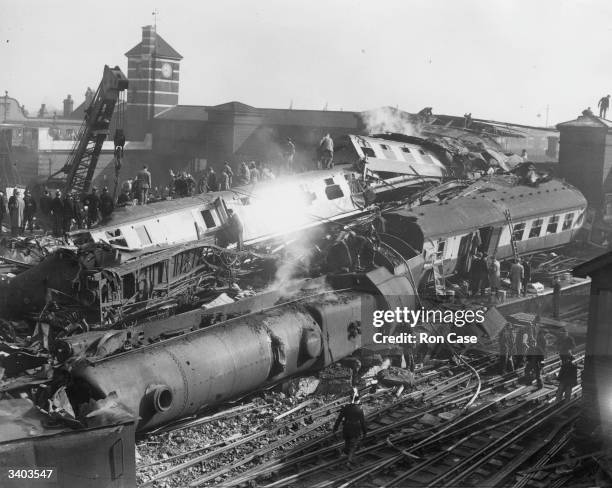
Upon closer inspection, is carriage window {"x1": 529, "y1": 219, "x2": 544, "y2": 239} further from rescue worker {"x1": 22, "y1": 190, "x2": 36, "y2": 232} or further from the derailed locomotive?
rescue worker {"x1": 22, "y1": 190, "x2": 36, "y2": 232}

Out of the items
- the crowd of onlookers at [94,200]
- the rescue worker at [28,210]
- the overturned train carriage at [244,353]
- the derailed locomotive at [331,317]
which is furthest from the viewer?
the rescue worker at [28,210]

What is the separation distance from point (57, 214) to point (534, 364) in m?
15.3

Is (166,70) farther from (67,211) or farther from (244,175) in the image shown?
(67,211)

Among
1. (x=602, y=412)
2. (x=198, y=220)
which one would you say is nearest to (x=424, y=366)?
(x=602, y=412)

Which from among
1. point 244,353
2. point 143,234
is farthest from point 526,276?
point 244,353

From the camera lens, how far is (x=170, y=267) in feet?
60.1

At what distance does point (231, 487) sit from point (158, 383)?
218cm

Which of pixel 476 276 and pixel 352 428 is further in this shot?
pixel 476 276

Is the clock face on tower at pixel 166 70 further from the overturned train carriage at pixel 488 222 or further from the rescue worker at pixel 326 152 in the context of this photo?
the overturned train carriage at pixel 488 222

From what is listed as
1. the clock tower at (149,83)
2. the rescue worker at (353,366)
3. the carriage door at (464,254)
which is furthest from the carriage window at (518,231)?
the clock tower at (149,83)

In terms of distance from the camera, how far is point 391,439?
13969 millimetres

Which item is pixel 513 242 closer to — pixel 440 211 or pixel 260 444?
pixel 440 211

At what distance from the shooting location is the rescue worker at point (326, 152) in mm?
26656

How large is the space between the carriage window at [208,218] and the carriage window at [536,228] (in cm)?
1177
